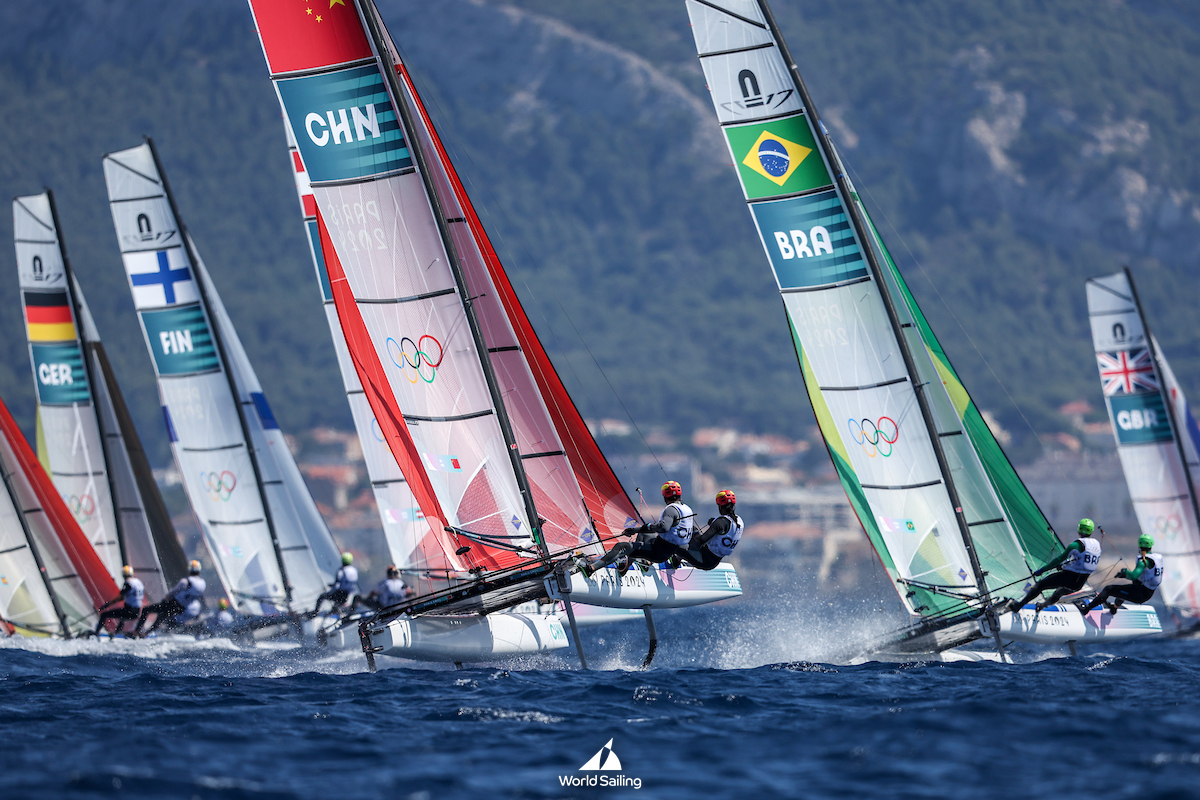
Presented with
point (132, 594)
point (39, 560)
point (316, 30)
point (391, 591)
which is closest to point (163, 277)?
point (39, 560)

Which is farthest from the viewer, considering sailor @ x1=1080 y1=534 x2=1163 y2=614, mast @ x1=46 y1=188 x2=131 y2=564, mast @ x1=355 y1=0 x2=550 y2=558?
mast @ x1=46 y1=188 x2=131 y2=564

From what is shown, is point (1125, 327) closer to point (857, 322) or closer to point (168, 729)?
point (857, 322)

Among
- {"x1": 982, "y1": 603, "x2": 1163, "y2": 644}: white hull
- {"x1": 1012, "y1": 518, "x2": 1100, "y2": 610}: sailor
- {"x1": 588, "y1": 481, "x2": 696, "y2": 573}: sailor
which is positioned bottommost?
{"x1": 982, "y1": 603, "x2": 1163, "y2": 644}: white hull

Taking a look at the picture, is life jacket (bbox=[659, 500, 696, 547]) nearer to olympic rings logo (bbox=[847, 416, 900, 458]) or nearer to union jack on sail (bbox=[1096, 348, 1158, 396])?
olympic rings logo (bbox=[847, 416, 900, 458])

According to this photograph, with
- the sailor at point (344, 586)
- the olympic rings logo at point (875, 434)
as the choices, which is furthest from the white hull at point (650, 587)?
the sailor at point (344, 586)

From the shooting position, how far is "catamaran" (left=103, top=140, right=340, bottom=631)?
20.1 metres

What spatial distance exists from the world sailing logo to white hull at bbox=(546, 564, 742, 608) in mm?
3376

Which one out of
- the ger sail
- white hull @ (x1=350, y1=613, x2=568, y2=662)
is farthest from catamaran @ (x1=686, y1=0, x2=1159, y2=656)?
the ger sail

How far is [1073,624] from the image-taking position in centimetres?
1282

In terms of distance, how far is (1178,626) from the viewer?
22.4 meters

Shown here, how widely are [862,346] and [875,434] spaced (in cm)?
95

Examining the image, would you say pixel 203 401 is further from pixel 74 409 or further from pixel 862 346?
pixel 862 346

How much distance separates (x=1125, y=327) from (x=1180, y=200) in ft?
611

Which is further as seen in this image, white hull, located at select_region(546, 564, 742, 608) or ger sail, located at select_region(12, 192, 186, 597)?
ger sail, located at select_region(12, 192, 186, 597)
